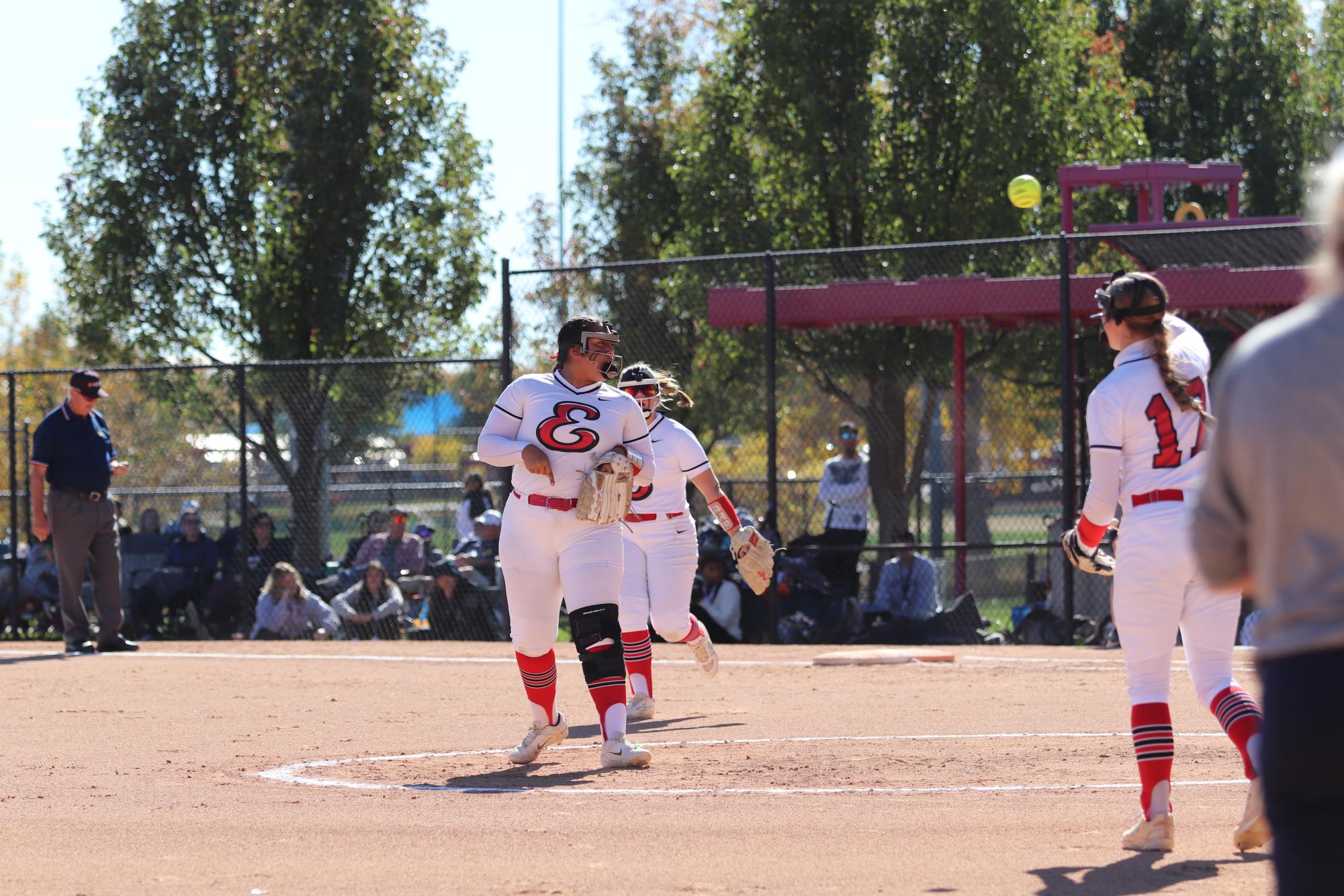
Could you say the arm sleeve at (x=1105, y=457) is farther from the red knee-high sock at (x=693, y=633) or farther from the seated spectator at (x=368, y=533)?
the seated spectator at (x=368, y=533)

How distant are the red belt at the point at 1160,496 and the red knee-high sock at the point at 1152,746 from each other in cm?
67

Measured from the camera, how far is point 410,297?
21.9m

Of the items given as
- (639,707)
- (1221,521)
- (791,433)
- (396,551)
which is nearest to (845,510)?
(396,551)

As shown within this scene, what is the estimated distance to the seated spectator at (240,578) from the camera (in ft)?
51.4

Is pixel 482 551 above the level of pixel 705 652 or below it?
above

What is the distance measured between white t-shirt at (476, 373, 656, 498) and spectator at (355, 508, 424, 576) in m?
9.09

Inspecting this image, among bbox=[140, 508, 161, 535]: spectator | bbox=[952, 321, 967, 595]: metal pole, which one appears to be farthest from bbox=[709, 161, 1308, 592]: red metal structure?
bbox=[140, 508, 161, 535]: spectator

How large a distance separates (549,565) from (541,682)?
0.59 meters

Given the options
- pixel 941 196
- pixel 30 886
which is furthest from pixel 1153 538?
pixel 941 196

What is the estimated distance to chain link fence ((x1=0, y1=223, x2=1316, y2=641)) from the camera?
14203 mm

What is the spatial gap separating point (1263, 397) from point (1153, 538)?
9.51ft

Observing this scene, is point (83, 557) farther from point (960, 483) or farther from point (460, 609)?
point (960, 483)

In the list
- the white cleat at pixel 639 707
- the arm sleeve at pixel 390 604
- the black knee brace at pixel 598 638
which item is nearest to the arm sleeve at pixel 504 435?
the black knee brace at pixel 598 638

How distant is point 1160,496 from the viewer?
5.30 m
